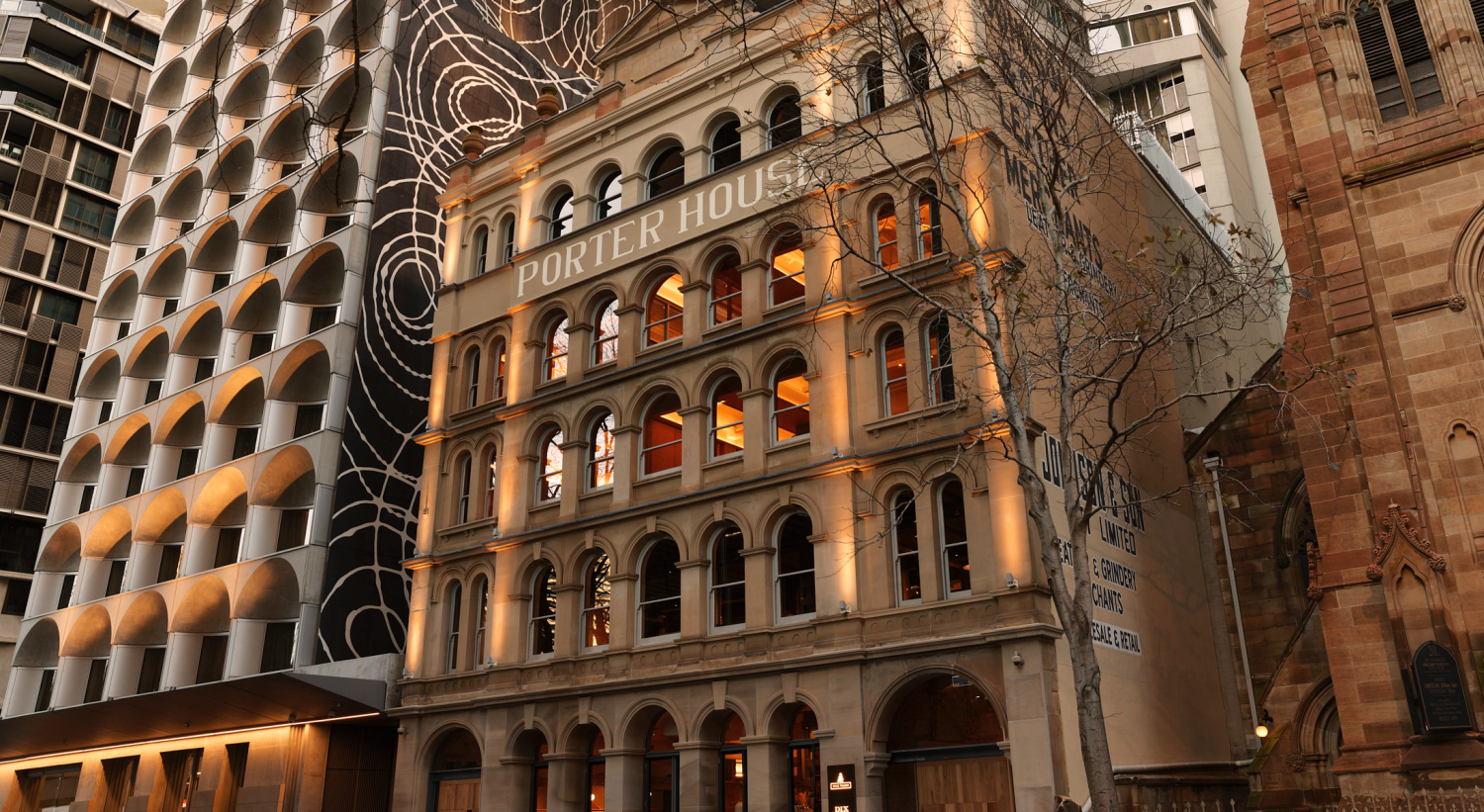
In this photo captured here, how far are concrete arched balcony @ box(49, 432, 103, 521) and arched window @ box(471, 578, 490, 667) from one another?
72.1ft

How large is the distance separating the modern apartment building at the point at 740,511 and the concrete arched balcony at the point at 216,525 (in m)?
8.08

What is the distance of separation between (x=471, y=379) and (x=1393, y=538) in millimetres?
21800

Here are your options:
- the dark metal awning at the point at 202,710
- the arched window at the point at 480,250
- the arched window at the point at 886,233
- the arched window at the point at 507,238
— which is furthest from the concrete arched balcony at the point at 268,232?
the arched window at the point at 886,233

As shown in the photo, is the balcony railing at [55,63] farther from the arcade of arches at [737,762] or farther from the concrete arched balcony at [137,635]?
the arcade of arches at [737,762]

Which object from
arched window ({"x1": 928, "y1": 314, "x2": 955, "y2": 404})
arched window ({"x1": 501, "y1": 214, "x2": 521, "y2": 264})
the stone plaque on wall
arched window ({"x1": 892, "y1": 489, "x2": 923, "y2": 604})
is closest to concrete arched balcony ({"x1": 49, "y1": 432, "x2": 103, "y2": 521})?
arched window ({"x1": 501, "y1": 214, "x2": 521, "y2": 264})

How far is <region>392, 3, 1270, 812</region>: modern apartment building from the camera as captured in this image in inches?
792

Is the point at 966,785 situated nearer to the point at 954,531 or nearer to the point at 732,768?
the point at 954,531

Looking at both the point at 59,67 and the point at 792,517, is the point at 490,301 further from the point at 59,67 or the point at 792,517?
the point at 59,67

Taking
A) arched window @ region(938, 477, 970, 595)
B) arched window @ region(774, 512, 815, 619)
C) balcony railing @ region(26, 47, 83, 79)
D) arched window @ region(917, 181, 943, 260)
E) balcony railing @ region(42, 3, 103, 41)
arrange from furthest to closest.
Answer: balcony railing @ region(42, 3, 103, 41), balcony railing @ region(26, 47, 83, 79), arched window @ region(917, 181, 943, 260), arched window @ region(774, 512, 815, 619), arched window @ region(938, 477, 970, 595)

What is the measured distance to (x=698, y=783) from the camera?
21766mm

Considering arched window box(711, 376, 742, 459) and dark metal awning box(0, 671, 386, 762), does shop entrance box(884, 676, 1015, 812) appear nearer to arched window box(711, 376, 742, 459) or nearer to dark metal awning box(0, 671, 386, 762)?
arched window box(711, 376, 742, 459)

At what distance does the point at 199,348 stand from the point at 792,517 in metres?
25.0

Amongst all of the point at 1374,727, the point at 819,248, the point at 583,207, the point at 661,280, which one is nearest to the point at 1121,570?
the point at 1374,727

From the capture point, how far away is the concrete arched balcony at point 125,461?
38.4 metres
